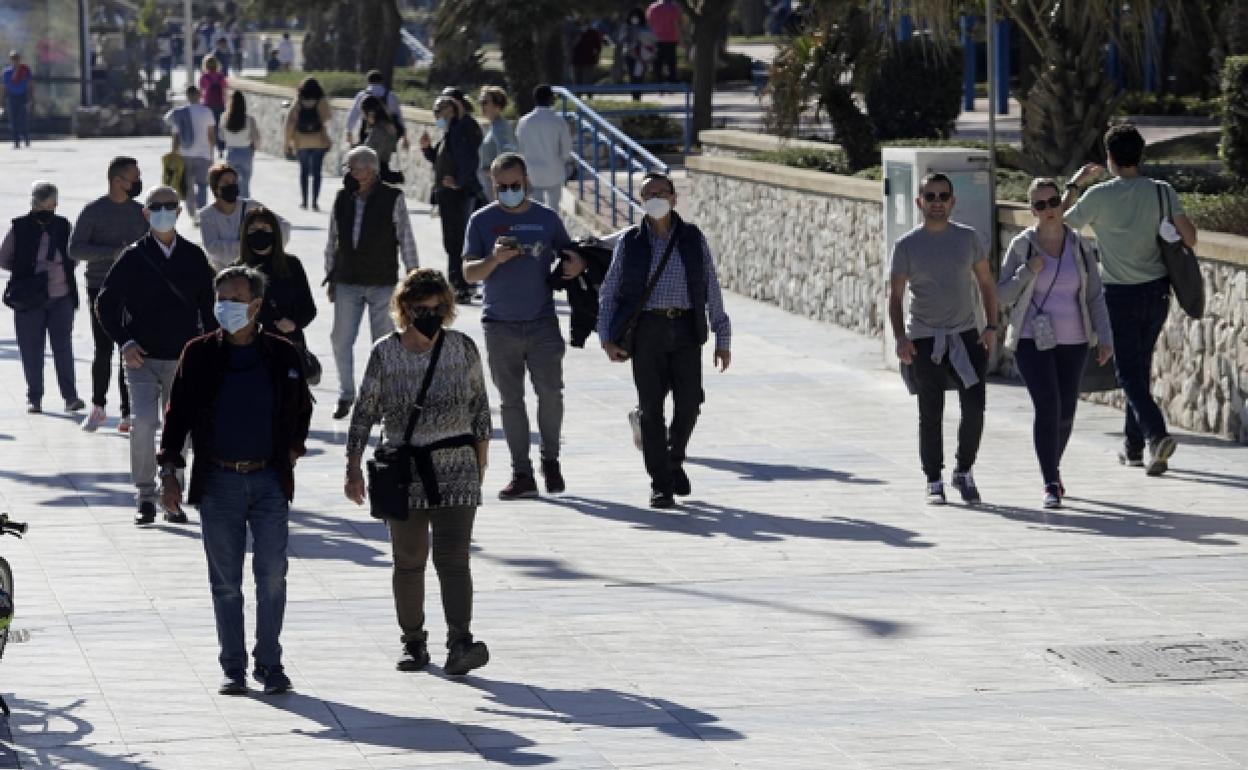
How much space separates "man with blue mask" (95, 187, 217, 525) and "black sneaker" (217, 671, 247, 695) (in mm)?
3165

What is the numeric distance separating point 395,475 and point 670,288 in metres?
3.66

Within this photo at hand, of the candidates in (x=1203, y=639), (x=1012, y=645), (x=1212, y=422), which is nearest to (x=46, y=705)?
(x=1012, y=645)

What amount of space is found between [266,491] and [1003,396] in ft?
25.8

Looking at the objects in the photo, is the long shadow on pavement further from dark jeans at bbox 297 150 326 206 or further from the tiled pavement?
dark jeans at bbox 297 150 326 206

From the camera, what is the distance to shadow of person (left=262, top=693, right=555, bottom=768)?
315 inches

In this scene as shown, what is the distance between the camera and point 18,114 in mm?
45844

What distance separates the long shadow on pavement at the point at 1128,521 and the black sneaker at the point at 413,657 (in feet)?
11.9

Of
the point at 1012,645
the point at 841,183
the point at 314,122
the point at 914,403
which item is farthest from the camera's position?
the point at 314,122

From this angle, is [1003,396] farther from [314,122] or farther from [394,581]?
[314,122]

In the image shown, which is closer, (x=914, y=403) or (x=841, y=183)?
(x=914, y=403)

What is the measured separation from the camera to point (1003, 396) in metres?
15.8

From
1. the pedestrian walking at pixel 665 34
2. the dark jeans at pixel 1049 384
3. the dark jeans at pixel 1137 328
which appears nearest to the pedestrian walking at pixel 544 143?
the dark jeans at pixel 1137 328

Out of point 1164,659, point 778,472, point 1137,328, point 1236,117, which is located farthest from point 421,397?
point 1236,117

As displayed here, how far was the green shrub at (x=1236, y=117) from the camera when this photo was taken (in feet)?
63.0
